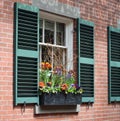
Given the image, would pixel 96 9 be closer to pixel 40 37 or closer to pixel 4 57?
pixel 40 37

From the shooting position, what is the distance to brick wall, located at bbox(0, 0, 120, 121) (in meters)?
7.86

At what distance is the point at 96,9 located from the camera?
10258 mm

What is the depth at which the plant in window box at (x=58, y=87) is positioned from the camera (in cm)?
844

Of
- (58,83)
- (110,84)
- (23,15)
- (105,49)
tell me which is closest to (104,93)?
(110,84)

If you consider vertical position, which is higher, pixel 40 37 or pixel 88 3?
pixel 88 3

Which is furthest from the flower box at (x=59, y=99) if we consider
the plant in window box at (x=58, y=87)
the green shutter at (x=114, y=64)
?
the green shutter at (x=114, y=64)

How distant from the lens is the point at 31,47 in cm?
837

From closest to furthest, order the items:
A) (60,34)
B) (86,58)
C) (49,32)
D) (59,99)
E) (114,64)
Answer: (59,99), (49,32), (60,34), (86,58), (114,64)

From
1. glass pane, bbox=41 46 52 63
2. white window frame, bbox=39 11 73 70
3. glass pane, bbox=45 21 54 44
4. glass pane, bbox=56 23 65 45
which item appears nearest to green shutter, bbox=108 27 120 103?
white window frame, bbox=39 11 73 70

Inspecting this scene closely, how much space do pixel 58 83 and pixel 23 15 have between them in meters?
1.51

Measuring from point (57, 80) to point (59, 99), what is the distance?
0.38 meters

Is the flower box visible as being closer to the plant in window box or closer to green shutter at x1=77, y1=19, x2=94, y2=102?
the plant in window box

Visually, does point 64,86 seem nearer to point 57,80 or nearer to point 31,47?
point 57,80

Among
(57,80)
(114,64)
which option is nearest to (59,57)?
(57,80)
